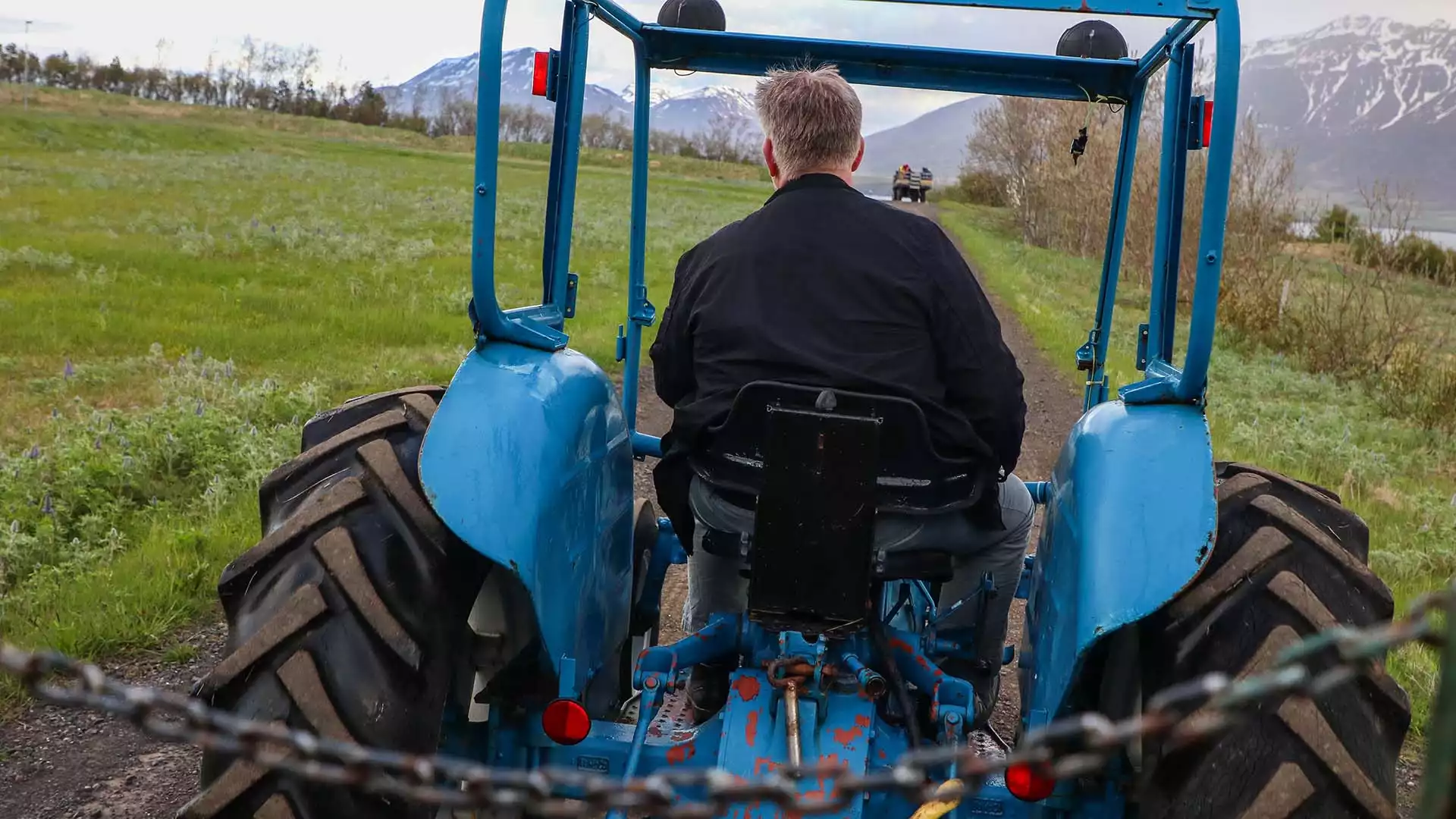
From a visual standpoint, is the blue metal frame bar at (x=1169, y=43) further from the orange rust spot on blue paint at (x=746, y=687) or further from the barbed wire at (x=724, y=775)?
the barbed wire at (x=724, y=775)

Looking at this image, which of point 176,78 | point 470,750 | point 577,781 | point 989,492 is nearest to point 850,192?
point 989,492

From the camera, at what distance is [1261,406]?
10.5 meters

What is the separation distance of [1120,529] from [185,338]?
29.4 feet

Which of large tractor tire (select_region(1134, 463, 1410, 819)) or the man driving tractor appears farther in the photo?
the man driving tractor

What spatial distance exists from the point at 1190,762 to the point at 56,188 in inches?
1006

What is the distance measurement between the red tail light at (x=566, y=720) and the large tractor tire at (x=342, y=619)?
0.23m

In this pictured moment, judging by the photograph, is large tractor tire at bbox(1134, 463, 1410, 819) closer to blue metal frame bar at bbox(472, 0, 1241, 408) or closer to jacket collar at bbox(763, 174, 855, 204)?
blue metal frame bar at bbox(472, 0, 1241, 408)

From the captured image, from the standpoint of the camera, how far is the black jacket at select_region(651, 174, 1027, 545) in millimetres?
2508

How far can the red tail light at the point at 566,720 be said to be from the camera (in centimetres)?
250

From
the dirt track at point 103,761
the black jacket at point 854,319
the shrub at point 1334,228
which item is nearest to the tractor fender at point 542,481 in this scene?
the black jacket at point 854,319

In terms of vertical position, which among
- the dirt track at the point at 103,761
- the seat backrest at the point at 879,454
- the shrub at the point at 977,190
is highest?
the shrub at the point at 977,190

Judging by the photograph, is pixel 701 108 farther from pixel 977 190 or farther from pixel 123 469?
pixel 977 190

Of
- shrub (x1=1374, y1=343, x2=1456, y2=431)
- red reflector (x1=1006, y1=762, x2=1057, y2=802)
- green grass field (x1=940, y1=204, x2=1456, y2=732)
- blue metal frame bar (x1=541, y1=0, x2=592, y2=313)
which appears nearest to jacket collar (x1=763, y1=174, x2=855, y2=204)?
blue metal frame bar (x1=541, y1=0, x2=592, y2=313)

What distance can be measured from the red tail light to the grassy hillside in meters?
2.40
